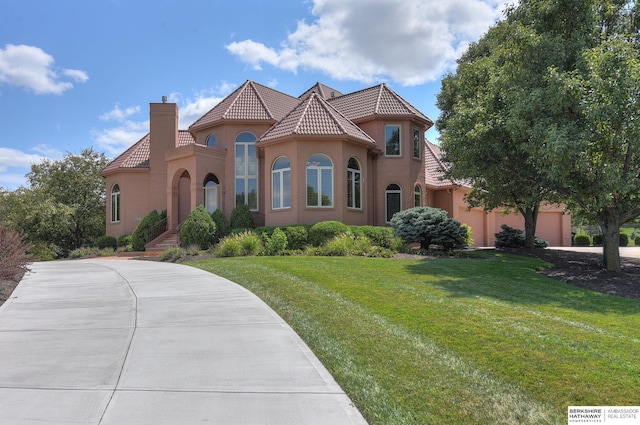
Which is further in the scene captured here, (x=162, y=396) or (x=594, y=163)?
(x=594, y=163)

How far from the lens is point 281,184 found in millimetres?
20531

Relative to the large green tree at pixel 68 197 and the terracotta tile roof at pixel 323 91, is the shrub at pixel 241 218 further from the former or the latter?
the large green tree at pixel 68 197

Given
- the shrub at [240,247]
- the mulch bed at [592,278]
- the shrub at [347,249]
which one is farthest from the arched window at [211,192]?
the mulch bed at [592,278]

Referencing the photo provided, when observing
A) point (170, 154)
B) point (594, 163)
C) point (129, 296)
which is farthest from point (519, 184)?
point (170, 154)

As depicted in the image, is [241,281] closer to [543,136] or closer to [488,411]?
[488,411]

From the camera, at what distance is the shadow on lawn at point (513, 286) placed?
8.80 meters

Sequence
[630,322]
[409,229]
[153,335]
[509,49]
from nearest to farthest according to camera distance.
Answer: [153,335]
[630,322]
[509,49]
[409,229]

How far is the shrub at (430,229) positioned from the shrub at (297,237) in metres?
3.88

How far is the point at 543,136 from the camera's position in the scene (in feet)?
38.2

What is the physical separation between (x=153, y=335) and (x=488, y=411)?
4.49 m

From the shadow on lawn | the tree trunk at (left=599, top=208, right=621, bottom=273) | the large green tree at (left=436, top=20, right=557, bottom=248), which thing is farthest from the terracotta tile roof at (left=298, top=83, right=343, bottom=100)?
the tree trunk at (left=599, top=208, right=621, bottom=273)

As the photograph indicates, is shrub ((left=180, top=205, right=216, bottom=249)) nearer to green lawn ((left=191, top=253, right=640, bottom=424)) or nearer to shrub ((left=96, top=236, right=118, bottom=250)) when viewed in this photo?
shrub ((left=96, top=236, right=118, bottom=250))

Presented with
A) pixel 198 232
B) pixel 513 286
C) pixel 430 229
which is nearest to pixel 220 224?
pixel 198 232

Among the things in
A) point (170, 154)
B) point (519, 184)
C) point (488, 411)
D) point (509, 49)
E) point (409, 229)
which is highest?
point (509, 49)
